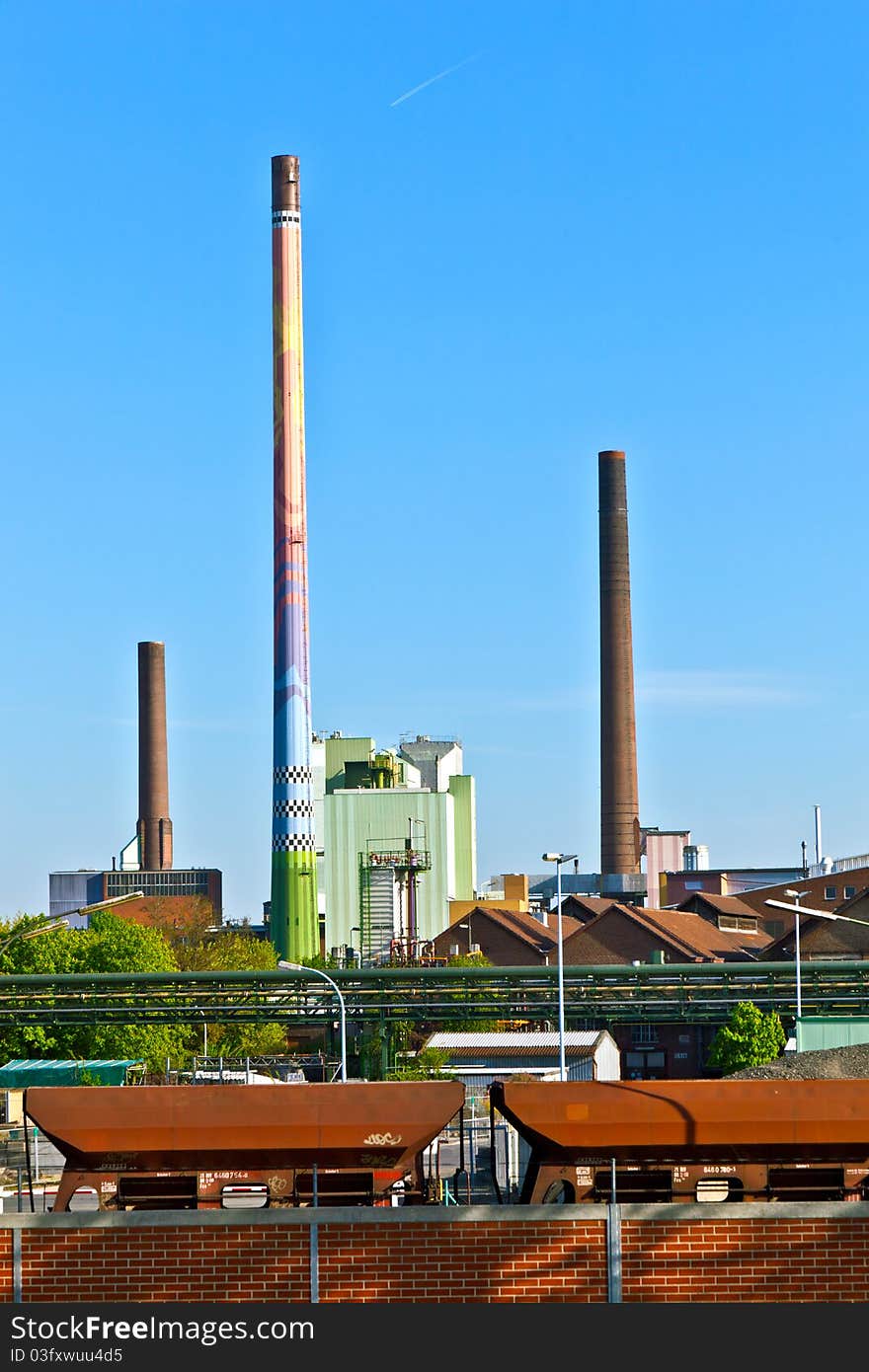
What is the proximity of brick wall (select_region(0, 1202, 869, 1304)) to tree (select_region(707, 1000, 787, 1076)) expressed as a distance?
43638 mm

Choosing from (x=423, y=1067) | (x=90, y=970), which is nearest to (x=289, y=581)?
(x=90, y=970)

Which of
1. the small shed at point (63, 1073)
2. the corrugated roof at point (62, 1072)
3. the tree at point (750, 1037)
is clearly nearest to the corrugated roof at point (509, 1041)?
the tree at point (750, 1037)

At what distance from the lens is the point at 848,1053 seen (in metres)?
31.6

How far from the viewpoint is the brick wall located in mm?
19641

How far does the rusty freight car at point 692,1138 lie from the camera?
Result: 70.4 ft

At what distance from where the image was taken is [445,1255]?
19.7 metres

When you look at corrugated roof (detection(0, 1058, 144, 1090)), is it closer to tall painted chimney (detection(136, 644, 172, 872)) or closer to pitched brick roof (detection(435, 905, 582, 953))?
pitched brick roof (detection(435, 905, 582, 953))

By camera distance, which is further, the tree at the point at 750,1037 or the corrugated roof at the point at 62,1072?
the tree at the point at 750,1037

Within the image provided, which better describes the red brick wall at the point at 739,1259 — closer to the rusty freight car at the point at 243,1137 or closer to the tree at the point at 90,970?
the rusty freight car at the point at 243,1137

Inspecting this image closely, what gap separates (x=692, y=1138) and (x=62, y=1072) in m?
38.8

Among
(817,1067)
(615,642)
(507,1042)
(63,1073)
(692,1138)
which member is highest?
(615,642)

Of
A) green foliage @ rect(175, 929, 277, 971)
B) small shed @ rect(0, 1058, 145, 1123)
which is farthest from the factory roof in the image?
green foliage @ rect(175, 929, 277, 971)

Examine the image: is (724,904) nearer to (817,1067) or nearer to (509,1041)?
(509,1041)

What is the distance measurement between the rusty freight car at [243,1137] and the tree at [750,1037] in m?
42.7
